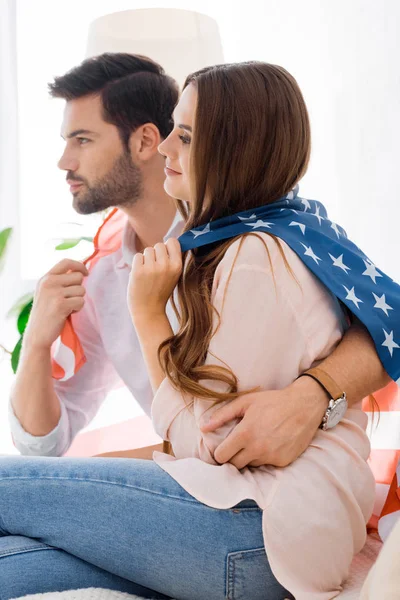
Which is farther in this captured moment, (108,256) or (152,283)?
(108,256)

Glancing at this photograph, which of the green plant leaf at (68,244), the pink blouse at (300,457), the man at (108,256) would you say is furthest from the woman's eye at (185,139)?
the green plant leaf at (68,244)

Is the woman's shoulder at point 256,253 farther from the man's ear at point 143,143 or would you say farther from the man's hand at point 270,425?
the man's ear at point 143,143

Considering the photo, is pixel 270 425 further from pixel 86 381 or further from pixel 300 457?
pixel 86 381

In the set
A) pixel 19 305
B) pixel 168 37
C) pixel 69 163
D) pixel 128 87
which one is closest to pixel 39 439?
pixel 19 305

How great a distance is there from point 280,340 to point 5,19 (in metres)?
1.66

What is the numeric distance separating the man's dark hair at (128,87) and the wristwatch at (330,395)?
40.7 inches

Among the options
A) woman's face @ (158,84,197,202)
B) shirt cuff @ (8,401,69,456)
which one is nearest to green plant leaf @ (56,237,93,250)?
shirt cuff @ (8,401,69,456)

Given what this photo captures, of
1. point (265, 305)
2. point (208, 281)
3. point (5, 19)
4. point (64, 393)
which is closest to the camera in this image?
point (265, 305)

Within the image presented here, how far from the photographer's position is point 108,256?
6.15 ft

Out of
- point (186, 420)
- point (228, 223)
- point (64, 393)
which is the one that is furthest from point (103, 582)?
point (64, 393)

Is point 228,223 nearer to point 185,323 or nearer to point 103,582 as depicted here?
point 185,323

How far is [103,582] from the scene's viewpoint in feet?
3.69

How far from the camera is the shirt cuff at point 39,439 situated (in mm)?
1683

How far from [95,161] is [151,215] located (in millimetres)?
205
